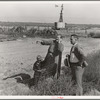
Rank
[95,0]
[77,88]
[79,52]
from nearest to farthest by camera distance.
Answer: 1. [79,52]
2. [77,88]
3. [95,0]

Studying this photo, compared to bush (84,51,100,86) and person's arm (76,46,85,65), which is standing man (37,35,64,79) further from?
bush (84,51,100,86)

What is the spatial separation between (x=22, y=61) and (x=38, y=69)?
42cm

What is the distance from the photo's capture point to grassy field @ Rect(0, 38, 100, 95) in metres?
2.92

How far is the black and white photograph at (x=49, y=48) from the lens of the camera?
2863mm

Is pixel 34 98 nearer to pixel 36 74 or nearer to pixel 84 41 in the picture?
pixel 36 74

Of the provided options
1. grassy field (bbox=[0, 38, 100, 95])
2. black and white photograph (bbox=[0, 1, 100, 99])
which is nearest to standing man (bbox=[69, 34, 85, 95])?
black and white photograph (bbox=[0, 1, 100, 99])

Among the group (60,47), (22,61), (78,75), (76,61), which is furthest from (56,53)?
(22,61)

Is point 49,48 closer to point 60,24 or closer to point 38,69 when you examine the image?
point 38,69

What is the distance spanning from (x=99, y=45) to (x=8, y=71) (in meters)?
1.66

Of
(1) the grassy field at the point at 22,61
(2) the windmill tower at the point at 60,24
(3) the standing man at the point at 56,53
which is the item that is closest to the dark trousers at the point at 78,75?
(1) the grassy field at the point at 22,61

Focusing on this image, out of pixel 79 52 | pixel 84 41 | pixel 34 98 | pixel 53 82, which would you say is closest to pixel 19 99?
pixel 34 98

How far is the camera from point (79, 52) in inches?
103

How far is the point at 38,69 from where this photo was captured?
2.91 m

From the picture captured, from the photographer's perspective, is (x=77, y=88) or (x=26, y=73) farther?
(x=26, y=73)
